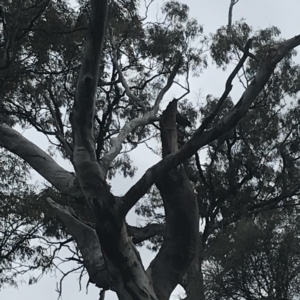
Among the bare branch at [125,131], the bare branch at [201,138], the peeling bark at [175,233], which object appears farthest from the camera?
the bare branch at [125,131]

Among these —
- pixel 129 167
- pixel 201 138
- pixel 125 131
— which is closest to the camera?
pixel 201 138

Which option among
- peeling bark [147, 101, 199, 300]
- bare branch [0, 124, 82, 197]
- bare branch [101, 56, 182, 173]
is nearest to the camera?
peeling bark [147, 101, 199, 300]

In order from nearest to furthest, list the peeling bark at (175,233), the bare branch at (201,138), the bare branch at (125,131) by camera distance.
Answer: the bare branch at (201,138)
the peeling bark at (175,233)
the bare branch at (125,131)

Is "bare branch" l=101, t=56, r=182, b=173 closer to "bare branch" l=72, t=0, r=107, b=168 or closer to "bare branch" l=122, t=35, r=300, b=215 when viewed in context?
"bare branch" l=72, t=0, r=107, b=168

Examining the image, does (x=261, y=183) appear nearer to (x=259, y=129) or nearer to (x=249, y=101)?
(x=259, y=129)

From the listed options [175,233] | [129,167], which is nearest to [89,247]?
[175,233]

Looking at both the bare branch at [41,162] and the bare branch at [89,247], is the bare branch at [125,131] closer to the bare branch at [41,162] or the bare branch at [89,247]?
the bare branch at [41,162]

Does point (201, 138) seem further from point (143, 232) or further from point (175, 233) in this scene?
point (143, 232)

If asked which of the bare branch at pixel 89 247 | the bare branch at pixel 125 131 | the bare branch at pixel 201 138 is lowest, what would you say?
the bare branch at pixel 89 247

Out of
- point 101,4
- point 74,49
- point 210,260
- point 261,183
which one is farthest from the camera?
→ point 261,183

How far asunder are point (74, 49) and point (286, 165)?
4448 mm

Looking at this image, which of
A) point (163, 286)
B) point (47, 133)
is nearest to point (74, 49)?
point (47, 133)

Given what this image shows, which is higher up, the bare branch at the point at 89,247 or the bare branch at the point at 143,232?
the bare branch at the point at 143,232

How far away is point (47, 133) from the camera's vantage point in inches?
359
